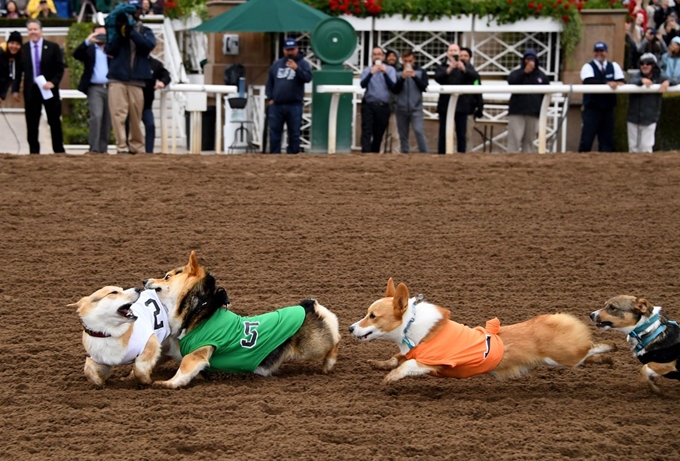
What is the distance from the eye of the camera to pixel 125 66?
1415cm

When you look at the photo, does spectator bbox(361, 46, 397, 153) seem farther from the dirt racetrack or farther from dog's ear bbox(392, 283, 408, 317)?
dog's ear bbox(392, 283, 408, 317)

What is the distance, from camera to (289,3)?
64.4 ft

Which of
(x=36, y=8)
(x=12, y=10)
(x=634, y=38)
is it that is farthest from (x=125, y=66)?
(x=634, y=38)

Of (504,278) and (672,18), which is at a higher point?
(672,18)

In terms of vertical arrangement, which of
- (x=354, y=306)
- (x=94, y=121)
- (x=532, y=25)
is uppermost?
(x=532, y=25)

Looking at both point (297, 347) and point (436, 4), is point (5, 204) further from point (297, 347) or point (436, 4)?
point (436, 4)

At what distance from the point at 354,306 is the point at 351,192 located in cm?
362

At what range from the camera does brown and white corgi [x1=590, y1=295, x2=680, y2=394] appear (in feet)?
22.0

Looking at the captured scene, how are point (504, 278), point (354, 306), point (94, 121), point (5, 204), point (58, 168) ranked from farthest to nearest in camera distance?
1. point (94, 121)
2. point (58, 168)
3. point (5, 204)
4. point (504, 278)
5. point (354, 306)

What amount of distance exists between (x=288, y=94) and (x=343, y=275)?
5.66 metres

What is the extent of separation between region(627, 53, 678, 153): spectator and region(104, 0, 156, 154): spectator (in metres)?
7.15

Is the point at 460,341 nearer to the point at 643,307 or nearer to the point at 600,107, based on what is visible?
the point at 643,307

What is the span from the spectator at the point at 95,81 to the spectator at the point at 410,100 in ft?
14.1

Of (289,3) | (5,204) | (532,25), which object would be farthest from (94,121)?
(532,25)
